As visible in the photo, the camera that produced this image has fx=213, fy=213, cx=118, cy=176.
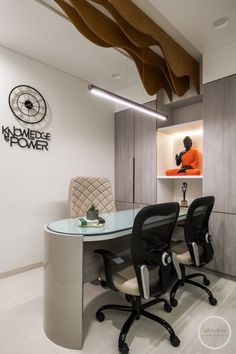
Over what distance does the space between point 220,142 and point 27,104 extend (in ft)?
9.00

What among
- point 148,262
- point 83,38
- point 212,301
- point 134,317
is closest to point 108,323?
point 134,317

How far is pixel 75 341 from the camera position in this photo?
1.63m

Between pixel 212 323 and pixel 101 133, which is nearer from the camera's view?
pixel 212 323

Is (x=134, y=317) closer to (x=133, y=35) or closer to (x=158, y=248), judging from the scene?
(x=158, y=248)

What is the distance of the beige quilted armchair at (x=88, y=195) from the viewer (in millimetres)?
2977

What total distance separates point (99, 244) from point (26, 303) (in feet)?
3.25

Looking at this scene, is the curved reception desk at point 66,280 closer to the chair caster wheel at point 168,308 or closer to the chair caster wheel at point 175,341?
the chair caster wheel at point 175,341

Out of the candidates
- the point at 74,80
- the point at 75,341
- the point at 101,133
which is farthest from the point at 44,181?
the point at 75,341

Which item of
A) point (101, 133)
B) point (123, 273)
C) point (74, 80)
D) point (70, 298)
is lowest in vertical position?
point (70, 298)

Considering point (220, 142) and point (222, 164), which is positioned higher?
point (220, 142)

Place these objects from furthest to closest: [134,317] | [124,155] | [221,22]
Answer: [124,155] < [221,22] < [134,317]

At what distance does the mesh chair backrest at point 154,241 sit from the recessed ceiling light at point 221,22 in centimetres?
217

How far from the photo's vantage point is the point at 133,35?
2291 mm

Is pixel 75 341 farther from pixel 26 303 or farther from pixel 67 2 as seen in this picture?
pixel 67 2
